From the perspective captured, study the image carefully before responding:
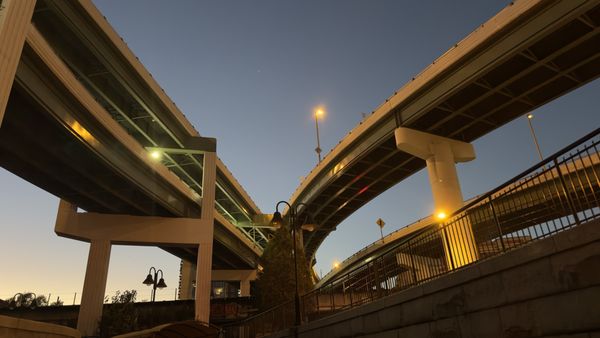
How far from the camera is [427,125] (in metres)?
25.7

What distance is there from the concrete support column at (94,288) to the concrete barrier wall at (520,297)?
2381 cm

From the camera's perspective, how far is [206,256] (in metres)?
31.4

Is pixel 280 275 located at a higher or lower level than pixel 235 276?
lower

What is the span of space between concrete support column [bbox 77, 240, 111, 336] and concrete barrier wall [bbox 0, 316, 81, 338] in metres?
16.4

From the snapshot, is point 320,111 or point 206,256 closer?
point 206,256

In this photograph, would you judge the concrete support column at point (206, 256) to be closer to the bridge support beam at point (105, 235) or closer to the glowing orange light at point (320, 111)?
the bridge support beam at point (105, 235)

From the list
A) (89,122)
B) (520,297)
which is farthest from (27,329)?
(89,122)

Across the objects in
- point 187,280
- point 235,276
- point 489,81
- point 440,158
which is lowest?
point 440,158

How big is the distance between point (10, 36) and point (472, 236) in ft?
48.5

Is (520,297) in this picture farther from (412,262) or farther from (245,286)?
(245,286)

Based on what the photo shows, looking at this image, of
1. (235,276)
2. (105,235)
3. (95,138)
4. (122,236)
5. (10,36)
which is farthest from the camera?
(235,276)

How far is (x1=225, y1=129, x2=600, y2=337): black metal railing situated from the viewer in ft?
26.2

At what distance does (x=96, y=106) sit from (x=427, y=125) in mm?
18155

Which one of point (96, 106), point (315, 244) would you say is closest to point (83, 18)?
point (96, 106)
